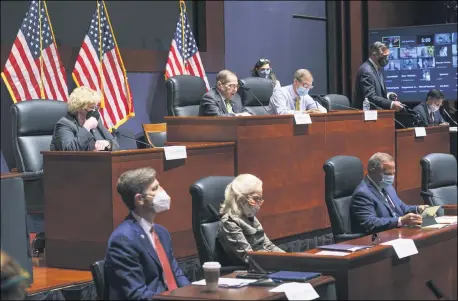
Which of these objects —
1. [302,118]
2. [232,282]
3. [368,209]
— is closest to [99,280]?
[232,282]

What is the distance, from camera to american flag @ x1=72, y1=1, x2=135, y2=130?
7.73 m

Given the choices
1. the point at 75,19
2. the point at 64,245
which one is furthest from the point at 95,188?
the point at 75,19

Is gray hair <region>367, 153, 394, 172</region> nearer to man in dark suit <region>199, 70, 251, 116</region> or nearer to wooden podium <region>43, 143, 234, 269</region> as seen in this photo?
wooden podium <region>43, 143, 234, 269</region>

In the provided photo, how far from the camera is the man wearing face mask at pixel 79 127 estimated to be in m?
5.46

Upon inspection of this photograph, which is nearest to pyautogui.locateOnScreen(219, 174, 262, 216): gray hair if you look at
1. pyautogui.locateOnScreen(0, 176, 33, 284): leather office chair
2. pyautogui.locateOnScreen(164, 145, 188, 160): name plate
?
pyautogui.locateOnScreen(164, 145, 188, 160): name plate

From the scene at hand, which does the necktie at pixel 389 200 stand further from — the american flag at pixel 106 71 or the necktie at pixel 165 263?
the american flag at pixel 106 71

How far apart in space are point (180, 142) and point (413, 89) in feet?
17.2

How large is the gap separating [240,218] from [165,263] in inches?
28.0

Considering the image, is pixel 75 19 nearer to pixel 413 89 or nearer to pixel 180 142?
Result: pixel 180 142

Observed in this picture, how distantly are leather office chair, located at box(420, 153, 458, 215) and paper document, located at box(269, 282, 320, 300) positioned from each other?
310cm

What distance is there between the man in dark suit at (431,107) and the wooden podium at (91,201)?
447 cm

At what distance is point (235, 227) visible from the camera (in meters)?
4.63

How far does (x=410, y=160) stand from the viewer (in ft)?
26.8

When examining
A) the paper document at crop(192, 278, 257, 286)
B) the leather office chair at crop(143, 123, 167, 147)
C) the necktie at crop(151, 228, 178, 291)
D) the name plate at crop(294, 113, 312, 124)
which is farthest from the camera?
the leather office chair at crop(143, 123, 167, 147)
